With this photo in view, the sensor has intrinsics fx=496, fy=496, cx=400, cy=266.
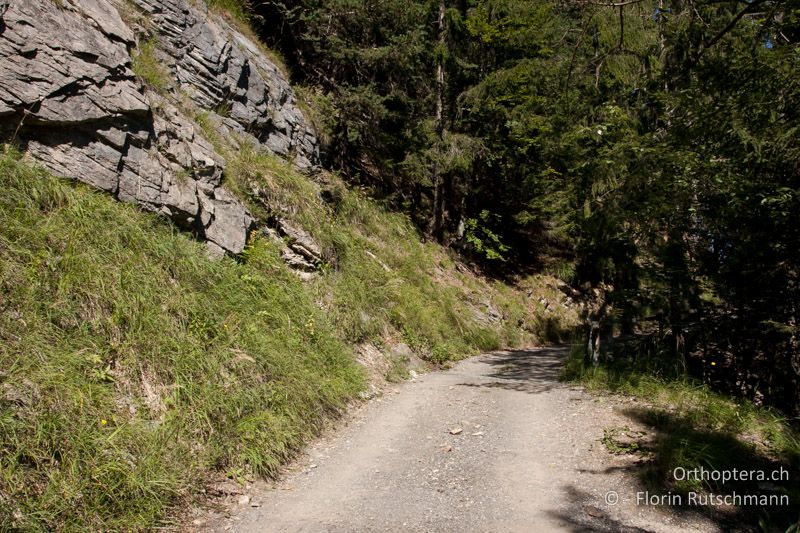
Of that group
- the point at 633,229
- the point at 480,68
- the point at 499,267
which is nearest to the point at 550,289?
the point at 499,267

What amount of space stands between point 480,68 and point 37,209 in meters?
17.8

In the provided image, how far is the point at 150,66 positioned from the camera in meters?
9.06

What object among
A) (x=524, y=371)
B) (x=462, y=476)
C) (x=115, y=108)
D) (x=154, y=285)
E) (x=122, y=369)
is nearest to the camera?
(x=122, y=369)

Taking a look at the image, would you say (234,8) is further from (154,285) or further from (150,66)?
(154,285)

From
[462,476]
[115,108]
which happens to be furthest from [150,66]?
[462,476]

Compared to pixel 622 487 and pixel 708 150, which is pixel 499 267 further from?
pixel 622 487

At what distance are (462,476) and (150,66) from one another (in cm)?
875

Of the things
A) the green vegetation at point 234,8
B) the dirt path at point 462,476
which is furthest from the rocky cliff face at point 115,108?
the dirt path at point 462,476

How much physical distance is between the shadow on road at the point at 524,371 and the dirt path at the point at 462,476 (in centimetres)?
123

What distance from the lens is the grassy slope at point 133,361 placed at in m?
3.60

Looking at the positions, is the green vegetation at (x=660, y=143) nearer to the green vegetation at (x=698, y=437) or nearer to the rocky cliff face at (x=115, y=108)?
the green vegetation at (x=698, y=437)

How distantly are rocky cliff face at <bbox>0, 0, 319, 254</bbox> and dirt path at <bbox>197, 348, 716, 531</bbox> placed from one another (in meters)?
4.03

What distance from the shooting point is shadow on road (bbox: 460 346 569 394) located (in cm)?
950

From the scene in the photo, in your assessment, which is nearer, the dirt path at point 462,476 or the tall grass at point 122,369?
the tall grass at point 122,369
